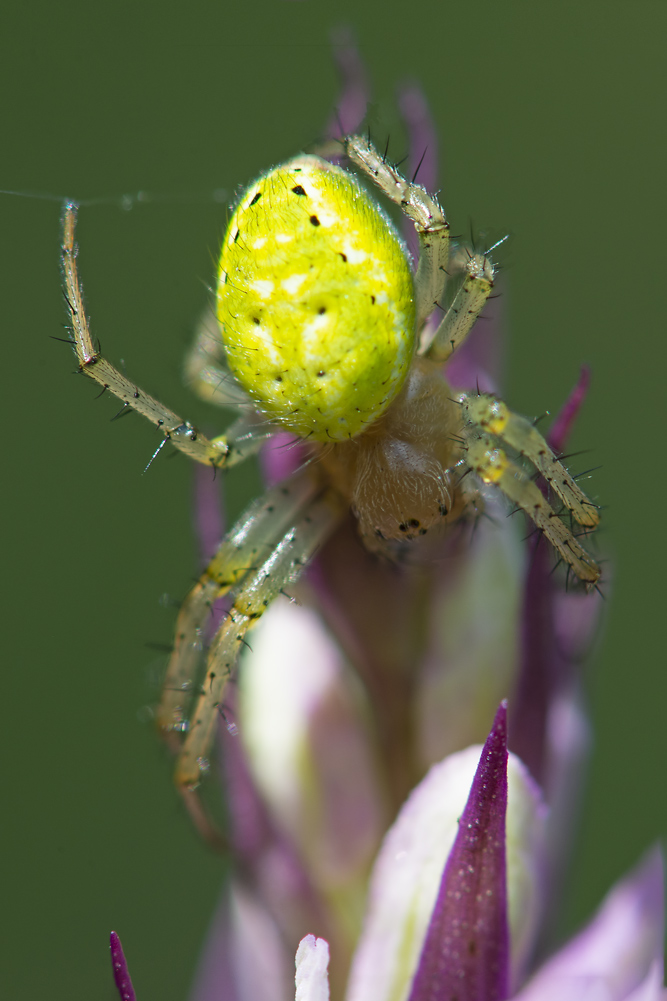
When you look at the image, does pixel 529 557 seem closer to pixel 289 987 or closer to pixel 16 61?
pixel 289 987

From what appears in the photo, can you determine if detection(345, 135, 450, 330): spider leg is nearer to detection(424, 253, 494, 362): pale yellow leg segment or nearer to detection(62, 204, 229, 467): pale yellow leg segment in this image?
detection(424, 253, 494, 362): pale yellow leg segment

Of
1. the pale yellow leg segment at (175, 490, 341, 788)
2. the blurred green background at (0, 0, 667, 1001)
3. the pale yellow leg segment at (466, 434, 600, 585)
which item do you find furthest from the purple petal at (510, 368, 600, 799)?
the blurred green background at (0, 0, 667, 1001)

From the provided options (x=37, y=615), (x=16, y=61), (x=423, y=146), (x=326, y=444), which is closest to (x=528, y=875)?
(x=326, y=444)

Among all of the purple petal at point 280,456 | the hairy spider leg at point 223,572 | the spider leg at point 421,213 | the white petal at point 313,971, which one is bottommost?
the white petal at point 313,971

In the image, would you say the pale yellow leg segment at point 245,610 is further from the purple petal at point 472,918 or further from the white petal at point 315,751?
the purple petal at point 472,918

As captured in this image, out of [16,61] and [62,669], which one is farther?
[62,669]

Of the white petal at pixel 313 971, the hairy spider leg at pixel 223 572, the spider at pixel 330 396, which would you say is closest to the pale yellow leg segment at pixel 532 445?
the spider at pixel 330 396

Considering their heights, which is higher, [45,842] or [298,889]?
[45,842]
